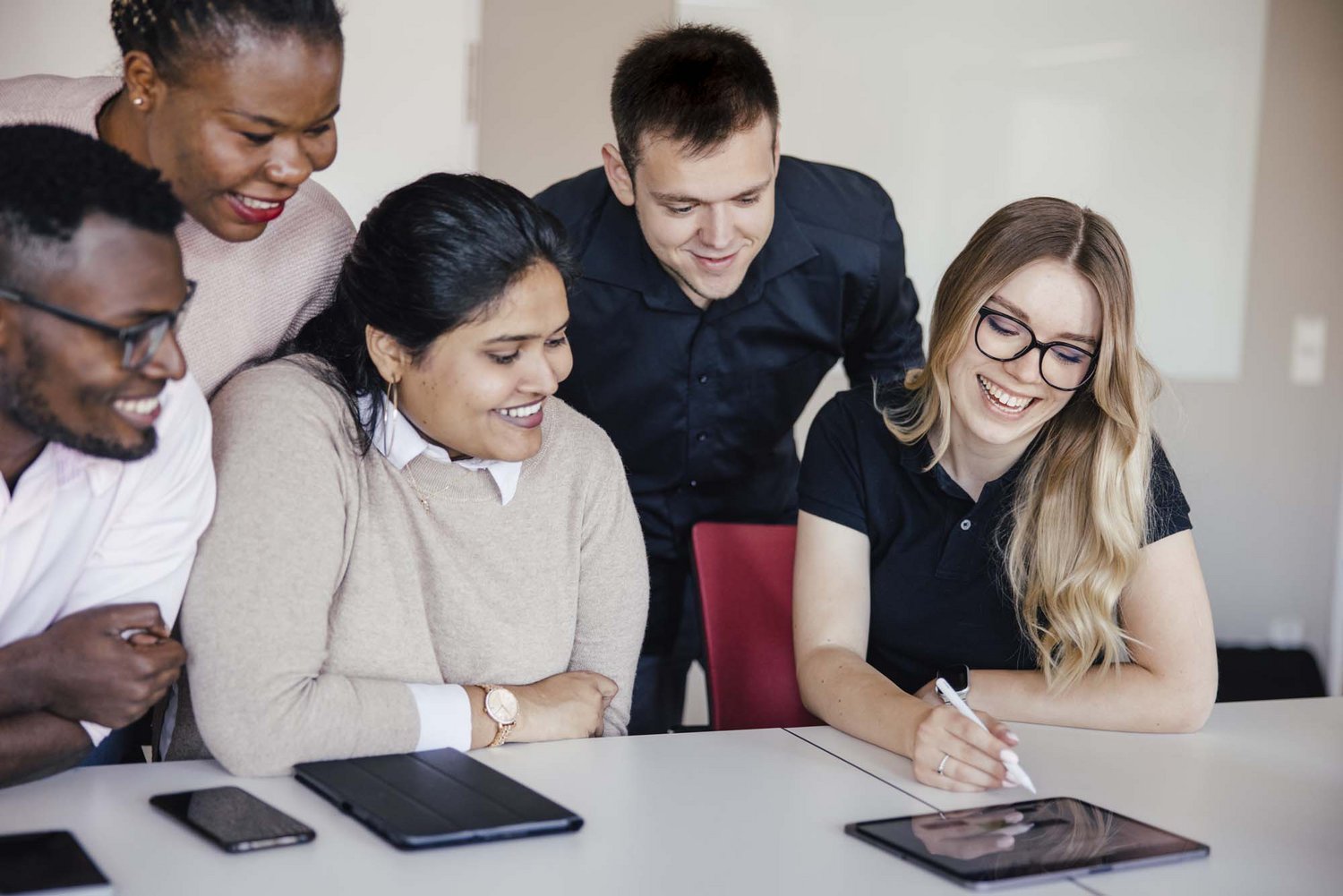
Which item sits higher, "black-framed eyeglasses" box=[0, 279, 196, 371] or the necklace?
"black-framed eyeglasses" box=[0, 279, 196, 371]

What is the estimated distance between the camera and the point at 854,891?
1.29 meters

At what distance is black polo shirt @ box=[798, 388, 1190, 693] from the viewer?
81.7 inches

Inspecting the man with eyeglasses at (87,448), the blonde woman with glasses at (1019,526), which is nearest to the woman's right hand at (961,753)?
the blonde woman with glasses at (1019,526)

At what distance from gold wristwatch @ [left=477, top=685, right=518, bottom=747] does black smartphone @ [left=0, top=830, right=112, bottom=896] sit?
20.8 inches

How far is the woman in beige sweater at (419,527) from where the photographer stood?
157 cm

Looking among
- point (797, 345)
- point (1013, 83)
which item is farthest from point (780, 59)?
point (797, 345)

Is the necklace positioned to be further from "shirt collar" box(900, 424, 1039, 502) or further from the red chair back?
"shirt collar" box(900, 424, 1039, 502)

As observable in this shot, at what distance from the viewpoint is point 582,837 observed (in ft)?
4.58

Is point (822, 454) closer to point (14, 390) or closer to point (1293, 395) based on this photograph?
point (14, 390)

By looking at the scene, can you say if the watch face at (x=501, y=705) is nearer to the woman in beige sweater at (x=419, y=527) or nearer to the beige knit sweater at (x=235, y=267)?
the woman in beige sweater at (x=419, y=527)

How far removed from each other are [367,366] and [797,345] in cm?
100

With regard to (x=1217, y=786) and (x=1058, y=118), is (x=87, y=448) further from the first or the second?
(x=1058, y=118)

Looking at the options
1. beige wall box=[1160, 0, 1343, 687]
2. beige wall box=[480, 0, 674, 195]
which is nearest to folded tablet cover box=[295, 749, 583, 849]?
beige wall box=[480, 0, 674, 195]

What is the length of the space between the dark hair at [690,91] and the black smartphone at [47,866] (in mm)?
1334
